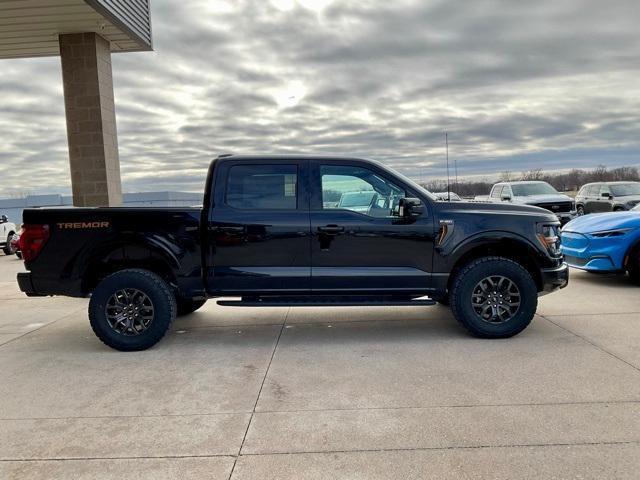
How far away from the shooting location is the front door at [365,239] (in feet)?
17.7

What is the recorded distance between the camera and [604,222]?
813 cm

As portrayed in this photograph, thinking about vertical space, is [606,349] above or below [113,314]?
below

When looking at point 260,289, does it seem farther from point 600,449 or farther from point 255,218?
point 600,449

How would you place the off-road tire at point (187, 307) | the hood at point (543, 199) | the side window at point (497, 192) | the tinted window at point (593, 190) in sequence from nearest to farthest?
the off-road tire at point (187, 307) → the hood at point (543, 199) → the side window at point (497, 192) → the tinted window at point (593, 190)

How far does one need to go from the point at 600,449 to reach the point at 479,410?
80cm

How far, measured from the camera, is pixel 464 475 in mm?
2824

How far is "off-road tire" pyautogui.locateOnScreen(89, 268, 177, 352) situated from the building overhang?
760 cm

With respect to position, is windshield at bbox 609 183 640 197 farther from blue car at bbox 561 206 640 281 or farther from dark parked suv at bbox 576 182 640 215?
blue car at bbox 561 206 640 281

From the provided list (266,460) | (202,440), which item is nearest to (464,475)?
(266,460)

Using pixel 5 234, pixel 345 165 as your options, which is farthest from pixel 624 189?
pixel 5 234

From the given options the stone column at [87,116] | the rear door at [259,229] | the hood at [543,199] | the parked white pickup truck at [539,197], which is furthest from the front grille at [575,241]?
the stone column at [87,116]

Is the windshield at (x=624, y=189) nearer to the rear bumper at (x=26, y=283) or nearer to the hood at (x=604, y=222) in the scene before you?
the hood at (x=604, y=222)

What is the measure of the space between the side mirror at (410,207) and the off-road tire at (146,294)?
2583mm

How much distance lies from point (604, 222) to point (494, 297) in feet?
12.7
